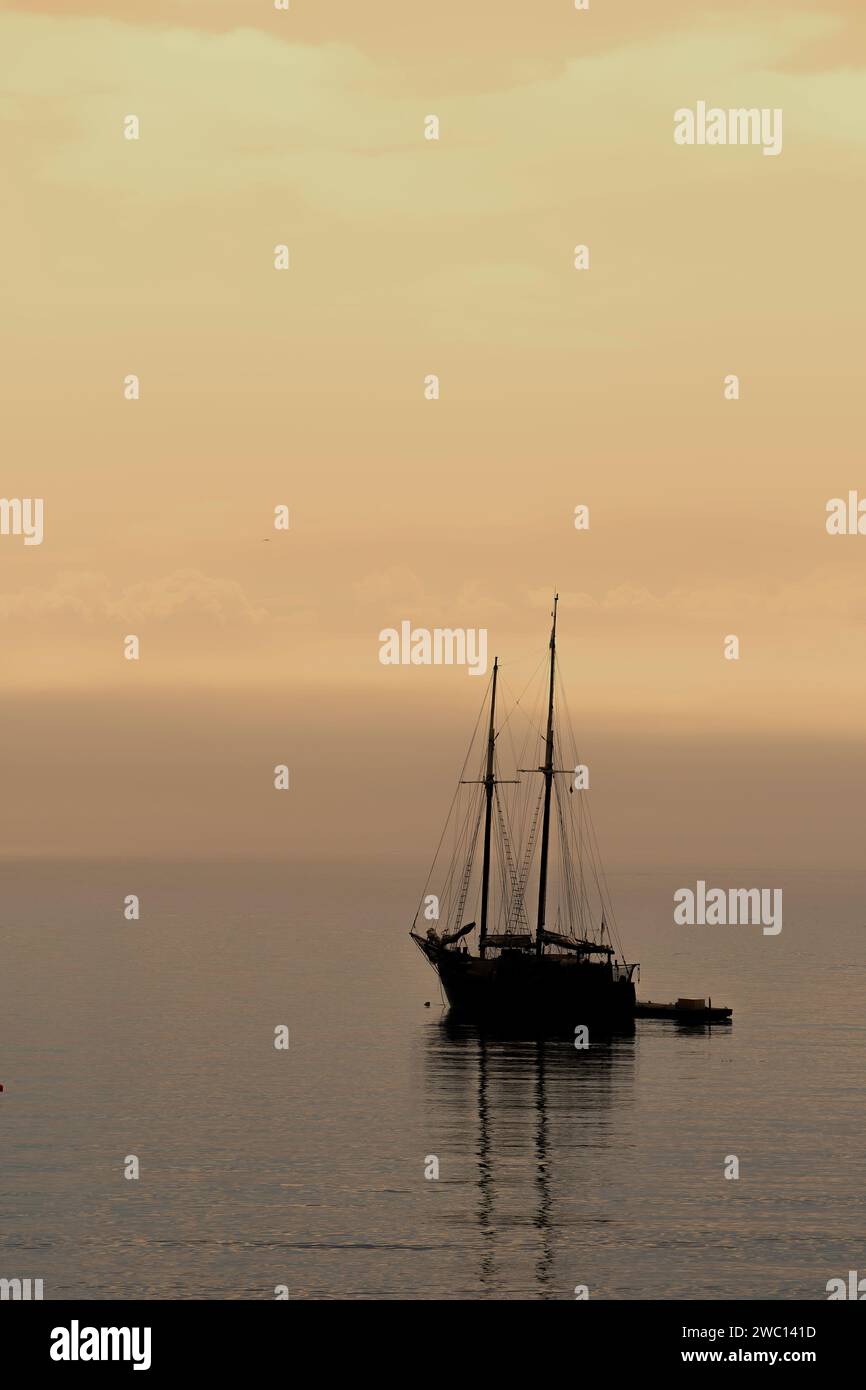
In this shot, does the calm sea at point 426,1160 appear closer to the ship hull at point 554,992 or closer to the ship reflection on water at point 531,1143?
the ship reflection on water at point 531,1143

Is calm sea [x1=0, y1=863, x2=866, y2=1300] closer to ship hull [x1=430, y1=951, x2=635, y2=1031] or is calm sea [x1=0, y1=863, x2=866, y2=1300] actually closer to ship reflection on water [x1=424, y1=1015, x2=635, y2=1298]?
ship reflection on water [x1=424, y1=1015, x2=635, y2=1298]

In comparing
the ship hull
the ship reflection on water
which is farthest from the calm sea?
the ship hull

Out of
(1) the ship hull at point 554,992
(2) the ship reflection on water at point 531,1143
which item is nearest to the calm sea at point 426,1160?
(2) the ship reflection on water at point 531,1143

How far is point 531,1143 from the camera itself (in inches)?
3610

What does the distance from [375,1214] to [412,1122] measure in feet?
80.5

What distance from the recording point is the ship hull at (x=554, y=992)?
13600 centimetres

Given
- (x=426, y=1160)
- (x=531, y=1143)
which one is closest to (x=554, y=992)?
(x=531, y=1143)

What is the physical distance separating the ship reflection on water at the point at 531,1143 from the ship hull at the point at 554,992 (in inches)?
67.1

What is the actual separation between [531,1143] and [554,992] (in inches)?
1747

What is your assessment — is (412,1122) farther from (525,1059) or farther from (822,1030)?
(822,1030)

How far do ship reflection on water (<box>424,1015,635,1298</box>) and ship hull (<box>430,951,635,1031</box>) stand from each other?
170cm

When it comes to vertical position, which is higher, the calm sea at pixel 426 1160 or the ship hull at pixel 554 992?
the ship hull at pixel 554 992

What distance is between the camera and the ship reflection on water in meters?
68.7
